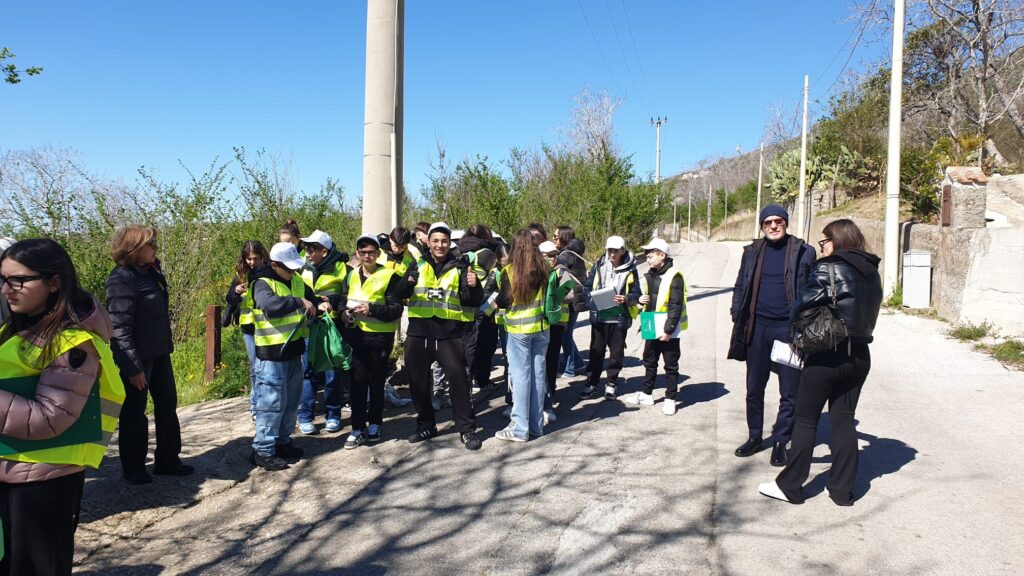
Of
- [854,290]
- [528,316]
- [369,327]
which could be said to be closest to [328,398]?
[369,327]

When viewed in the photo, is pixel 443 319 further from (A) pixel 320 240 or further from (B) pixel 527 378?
(A) pixel 320 240

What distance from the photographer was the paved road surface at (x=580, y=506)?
355 cm

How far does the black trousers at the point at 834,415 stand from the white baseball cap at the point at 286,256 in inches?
143

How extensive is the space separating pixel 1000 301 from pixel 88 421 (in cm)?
1148

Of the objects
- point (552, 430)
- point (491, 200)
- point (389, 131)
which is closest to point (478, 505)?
point (552, 430)

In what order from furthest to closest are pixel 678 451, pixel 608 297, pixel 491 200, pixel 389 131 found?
pixel 491 200
pixel 389 131
pixel 608 297
pixel 678 451

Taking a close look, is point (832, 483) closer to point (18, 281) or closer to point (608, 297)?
point (608, 297)

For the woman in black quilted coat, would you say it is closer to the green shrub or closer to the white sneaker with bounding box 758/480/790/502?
the white sneaker with bounding box 758/480/790/502

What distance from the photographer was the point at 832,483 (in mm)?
4207

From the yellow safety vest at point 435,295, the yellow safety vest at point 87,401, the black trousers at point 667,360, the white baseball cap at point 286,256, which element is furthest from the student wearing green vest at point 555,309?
the yellow safety vest at point 87,401

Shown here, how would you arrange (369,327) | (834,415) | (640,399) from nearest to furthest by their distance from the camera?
(834,415) → (369,327) → (640,399)

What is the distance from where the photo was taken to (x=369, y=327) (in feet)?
17.9

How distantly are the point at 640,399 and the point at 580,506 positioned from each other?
8.74ft

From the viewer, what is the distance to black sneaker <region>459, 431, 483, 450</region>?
5.36 m
